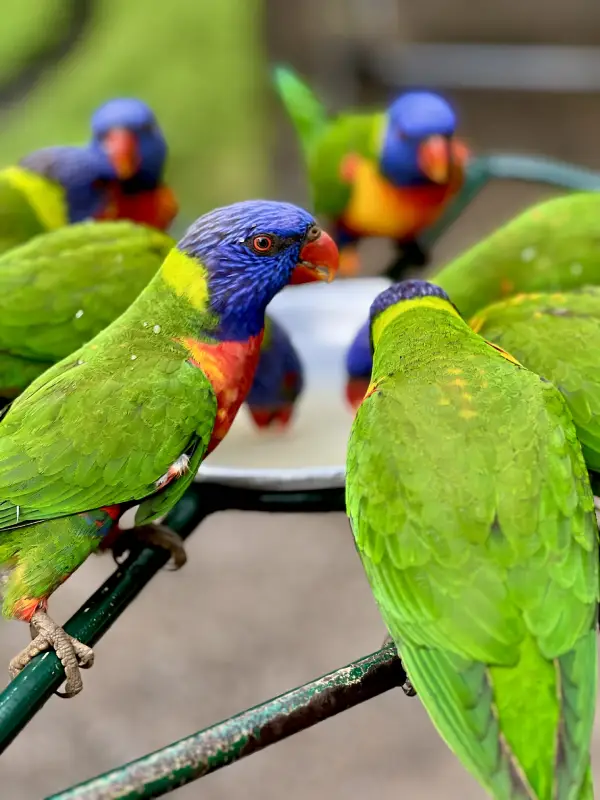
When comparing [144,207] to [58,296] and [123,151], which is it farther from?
[58,296]

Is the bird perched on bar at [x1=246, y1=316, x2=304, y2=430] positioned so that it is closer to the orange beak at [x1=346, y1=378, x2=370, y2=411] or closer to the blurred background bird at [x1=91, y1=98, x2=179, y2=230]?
the orange beak at [x1=346, y1=378, x2=370, y2=411]

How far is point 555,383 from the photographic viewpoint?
1.16 meters

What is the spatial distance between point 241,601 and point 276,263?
1983 millimetres

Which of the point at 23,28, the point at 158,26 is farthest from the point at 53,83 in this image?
the point at 158,26

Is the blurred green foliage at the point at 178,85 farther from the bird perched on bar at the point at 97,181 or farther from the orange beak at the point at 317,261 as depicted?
Result: the orange beak at the point at 317,261

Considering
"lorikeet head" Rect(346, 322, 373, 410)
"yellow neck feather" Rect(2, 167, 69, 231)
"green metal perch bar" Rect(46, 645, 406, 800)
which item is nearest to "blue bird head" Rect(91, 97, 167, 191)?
"yellow neck feather" Rect(2, 167, 69, 231)

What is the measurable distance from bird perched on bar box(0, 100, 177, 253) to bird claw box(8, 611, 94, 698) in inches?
43.7

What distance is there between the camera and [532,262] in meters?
1.67

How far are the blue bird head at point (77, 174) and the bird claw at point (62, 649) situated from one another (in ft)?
4.21

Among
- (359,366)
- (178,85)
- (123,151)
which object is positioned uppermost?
(123,151)

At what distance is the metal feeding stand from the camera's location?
0.72 metres

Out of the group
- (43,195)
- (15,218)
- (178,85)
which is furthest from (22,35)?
(15,218)

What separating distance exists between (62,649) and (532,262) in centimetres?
112

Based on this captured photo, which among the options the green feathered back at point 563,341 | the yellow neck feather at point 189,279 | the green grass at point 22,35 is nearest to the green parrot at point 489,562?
the green feathered back at point 563,341
